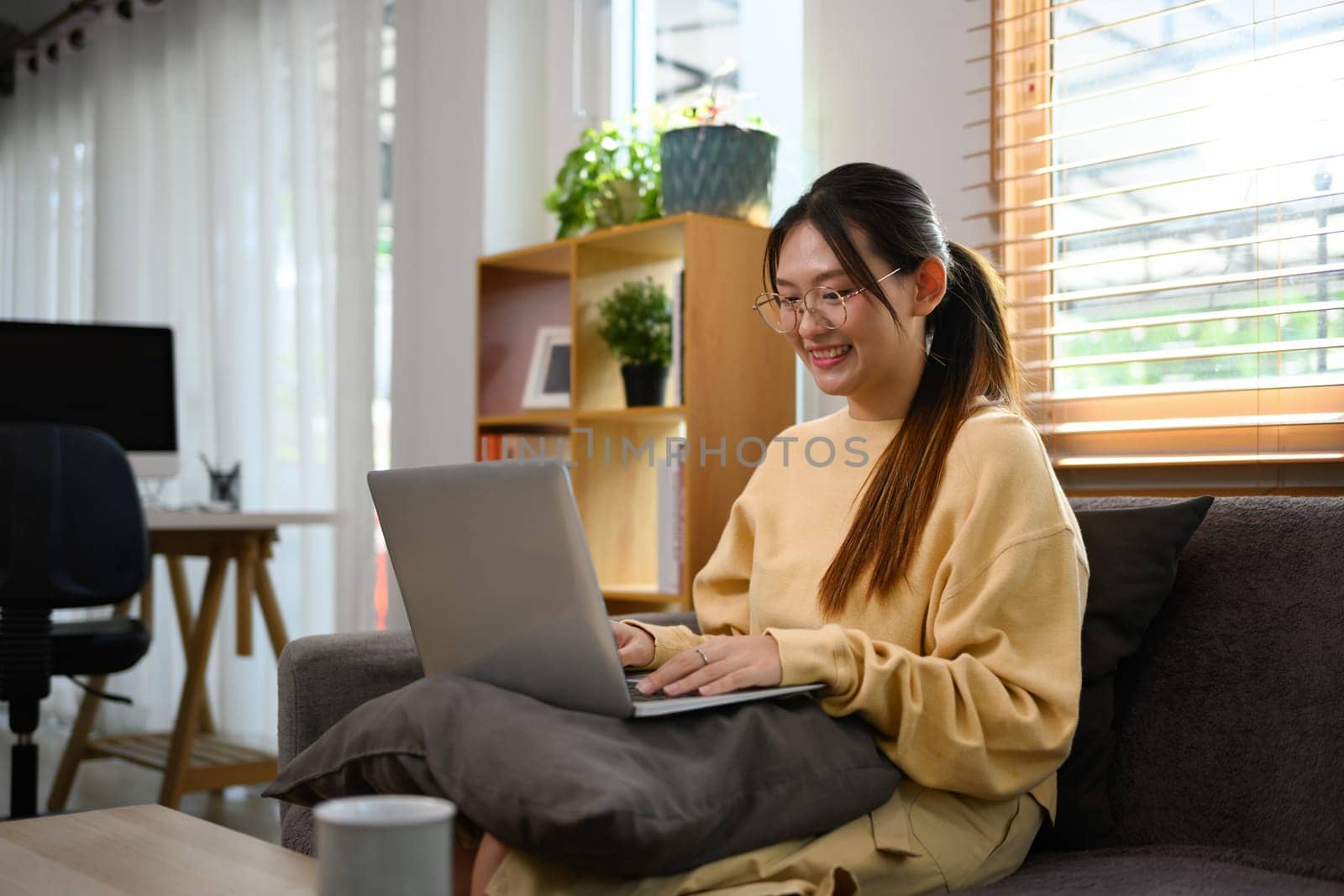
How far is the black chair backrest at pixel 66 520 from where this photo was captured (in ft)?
7.61

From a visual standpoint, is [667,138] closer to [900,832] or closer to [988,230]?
[988,230]

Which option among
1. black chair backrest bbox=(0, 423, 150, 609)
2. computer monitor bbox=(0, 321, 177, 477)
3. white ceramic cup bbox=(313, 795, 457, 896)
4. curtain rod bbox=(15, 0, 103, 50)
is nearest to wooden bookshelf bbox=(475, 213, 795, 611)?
black chair backrest bbox=(0, 423, 150, 609)

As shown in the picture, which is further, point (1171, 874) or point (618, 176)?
point (618, 176)

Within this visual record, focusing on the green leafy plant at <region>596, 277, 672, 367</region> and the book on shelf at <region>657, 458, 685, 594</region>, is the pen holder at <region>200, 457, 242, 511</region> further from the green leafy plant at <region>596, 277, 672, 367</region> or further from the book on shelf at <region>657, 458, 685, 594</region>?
the book on shelf at <region>657, 458, 685, 594</region>

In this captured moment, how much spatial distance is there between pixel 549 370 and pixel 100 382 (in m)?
1.26

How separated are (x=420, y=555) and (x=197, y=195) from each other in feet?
11.1

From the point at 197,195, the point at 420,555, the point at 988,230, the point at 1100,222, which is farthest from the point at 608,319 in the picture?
the point at 197,195

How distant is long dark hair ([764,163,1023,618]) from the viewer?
1.34 metres

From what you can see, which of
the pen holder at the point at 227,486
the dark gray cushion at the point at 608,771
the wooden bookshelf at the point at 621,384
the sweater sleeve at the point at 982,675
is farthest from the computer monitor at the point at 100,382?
the sweater sleeve at the point at 982,675

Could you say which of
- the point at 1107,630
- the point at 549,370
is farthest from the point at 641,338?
the point at 1107,630

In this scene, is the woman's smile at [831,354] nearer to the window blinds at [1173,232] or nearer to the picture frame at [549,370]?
the window blinds at [1173,232]

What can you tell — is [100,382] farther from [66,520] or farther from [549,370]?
[549,370]

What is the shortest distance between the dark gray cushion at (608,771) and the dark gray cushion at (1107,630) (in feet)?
0.92

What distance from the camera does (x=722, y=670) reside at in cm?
114
